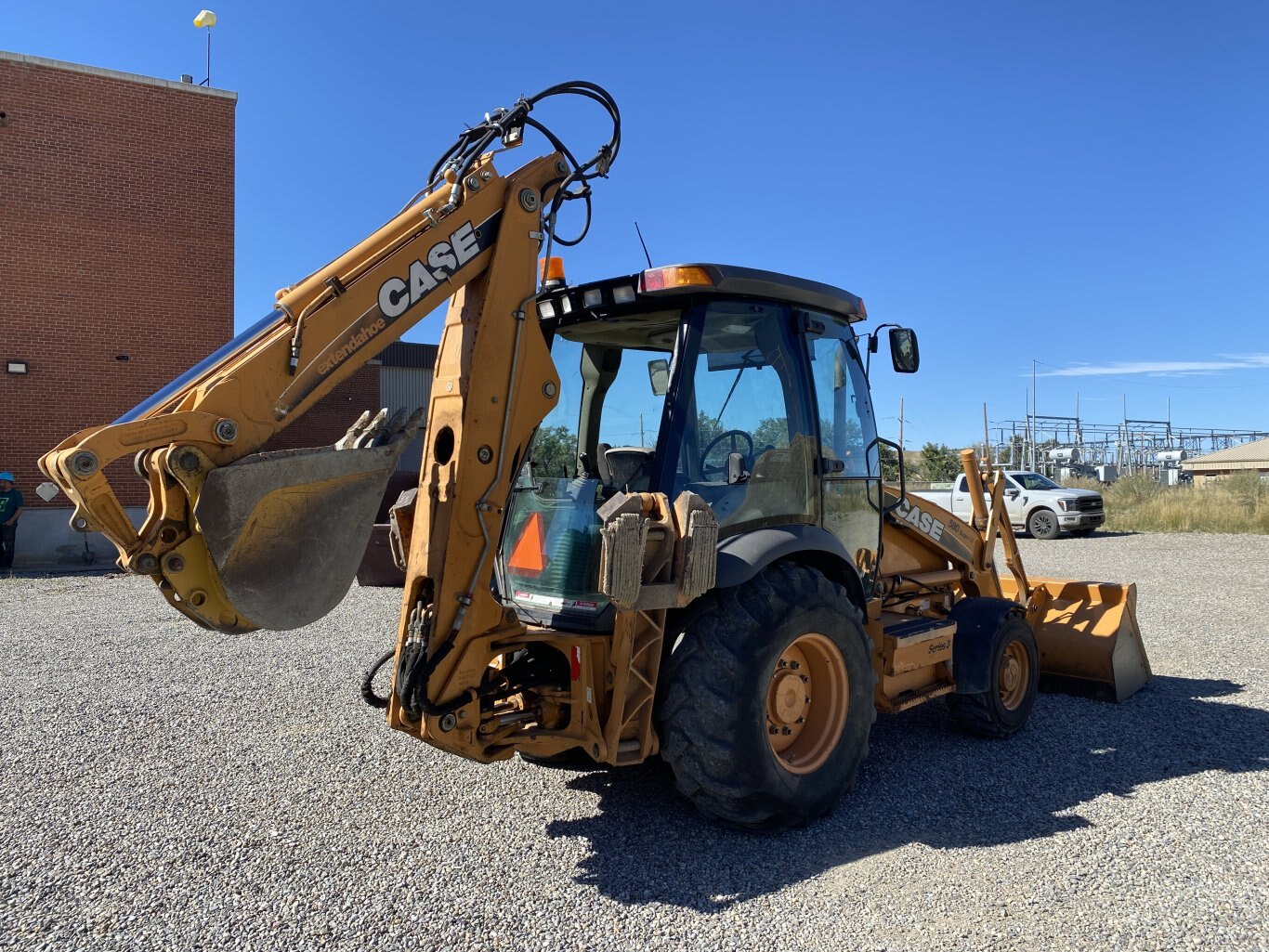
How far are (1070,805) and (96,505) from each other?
171 inches

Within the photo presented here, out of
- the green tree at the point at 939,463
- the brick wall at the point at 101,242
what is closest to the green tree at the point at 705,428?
the brick wall at the point at 101,242

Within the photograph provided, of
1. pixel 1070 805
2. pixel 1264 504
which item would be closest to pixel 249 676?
pixel 1070 805

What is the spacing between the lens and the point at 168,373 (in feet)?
57.1

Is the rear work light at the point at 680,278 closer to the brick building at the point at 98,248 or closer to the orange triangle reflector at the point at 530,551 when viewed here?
the orange triangle reflector at the point at 530,551

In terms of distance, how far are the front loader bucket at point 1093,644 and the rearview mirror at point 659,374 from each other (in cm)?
326

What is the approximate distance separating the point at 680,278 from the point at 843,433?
1.52 metres

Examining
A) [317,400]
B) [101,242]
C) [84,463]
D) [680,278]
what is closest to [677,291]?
[680,278]

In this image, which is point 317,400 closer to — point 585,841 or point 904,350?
point 585,841

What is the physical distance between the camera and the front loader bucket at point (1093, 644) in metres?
6.30

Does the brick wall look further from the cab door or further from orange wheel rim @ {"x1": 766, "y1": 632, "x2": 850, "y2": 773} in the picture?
orange wheel rim @ {"x1": 766, "y1": 632, "x2": 850, "y2": 773}

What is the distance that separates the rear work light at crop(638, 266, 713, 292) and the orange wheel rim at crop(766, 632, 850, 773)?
1673 millimetres

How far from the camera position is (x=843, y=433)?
514 cm

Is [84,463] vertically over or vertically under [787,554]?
over

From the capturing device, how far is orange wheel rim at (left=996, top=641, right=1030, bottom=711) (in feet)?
18.7
